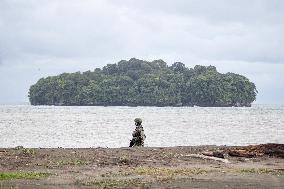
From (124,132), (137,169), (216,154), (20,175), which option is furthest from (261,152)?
(124,132)

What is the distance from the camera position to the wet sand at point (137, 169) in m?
16.8

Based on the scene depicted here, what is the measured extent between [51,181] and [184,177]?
170 inches

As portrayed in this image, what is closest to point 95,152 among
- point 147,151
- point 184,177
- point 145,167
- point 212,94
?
point 147,151

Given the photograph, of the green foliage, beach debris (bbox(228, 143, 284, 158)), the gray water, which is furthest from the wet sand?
the gray water

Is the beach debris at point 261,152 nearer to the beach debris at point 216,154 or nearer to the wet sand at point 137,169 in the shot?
the wet sand at point 137,169

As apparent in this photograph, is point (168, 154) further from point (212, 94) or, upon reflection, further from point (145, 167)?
point (212, 94)

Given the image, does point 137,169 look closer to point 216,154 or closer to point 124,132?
point 216,154

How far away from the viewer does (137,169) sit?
19.9 m

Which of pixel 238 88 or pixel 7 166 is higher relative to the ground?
pixel 238 88

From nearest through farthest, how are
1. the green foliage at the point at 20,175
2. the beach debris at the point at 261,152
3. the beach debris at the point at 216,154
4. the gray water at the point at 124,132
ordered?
the green foliage at the point at 20,175, the beach debris at the point at 216,154, the beach debris at the point at 261,152, the gray water at the point at 124,132

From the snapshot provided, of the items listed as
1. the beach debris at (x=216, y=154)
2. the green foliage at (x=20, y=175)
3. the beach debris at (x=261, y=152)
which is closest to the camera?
the green foliage at (x=20, y=175)

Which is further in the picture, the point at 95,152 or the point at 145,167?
the point at 95,152

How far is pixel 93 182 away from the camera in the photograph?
16.9 meters

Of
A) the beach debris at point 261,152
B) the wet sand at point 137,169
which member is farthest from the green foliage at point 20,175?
the beach debris at point 261,152
